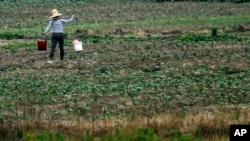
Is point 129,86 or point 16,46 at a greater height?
point 16,46

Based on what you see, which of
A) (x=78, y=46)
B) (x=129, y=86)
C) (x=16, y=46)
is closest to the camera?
(x=129, y=86)

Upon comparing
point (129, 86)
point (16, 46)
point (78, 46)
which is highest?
point (78, 46)

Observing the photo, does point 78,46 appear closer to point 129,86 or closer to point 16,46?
point 16,46

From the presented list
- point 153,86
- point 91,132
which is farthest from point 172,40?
point 91,132

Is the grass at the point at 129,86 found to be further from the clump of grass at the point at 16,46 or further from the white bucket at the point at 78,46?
the white bucket at the point at 78,46

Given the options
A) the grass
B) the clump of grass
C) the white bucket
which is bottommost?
the grass

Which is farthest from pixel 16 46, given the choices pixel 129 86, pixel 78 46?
pixel 129 86

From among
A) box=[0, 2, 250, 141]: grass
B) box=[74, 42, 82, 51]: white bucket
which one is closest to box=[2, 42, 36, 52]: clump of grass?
box=[0, 2, 250, 141]: grass

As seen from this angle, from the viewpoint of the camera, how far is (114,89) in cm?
1655

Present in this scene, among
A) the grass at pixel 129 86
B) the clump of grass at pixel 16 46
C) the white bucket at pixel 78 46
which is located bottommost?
the grass at pixel 129 86

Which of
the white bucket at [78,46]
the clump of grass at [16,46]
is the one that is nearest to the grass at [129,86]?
the clump of grass at [16,46]

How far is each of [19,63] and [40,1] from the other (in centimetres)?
1929

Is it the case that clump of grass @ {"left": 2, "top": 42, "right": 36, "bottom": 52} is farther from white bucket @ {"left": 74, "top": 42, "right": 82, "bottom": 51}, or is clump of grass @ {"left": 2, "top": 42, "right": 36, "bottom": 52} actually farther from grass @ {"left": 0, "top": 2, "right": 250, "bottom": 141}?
white bucket @ {"left": 74, "top": 42, "right": 82, "bottom": 51}

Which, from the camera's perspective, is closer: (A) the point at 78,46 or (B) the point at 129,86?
(B) the point at 129,86
